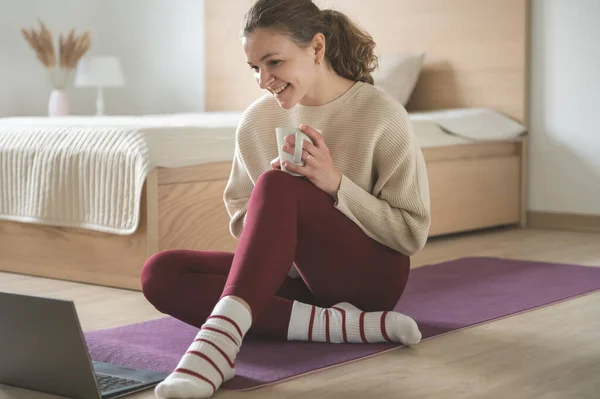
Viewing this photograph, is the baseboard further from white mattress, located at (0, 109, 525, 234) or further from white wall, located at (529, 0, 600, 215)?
white mattress, located at (0, 109, 525, 234)

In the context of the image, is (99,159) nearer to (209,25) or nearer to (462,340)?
(462,340)

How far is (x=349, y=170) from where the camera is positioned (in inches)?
80.5

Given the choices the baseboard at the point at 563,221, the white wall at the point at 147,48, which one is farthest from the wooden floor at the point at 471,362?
the white wall at the point at 147,48

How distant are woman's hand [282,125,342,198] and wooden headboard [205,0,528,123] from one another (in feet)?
8.53

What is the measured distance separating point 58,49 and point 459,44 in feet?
7.10

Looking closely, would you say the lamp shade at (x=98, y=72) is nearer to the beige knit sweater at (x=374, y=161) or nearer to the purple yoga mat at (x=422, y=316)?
the purple yoga mat at (x=422, y=316)

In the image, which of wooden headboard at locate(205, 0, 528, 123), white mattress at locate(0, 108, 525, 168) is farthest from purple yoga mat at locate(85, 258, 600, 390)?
wooden headboard at locate(205, 0, 528, 123)

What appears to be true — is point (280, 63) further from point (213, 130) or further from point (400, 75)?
point (400, 75)

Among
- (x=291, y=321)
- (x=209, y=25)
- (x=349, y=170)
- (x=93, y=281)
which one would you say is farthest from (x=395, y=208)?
(x=209, y=25)

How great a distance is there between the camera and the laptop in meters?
1.63

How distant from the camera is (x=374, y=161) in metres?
2.06

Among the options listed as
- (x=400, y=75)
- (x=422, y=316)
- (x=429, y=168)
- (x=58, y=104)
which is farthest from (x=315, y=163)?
(x=58, y=104)

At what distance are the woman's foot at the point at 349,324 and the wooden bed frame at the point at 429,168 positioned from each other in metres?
0.94

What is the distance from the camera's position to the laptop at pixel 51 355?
1626mm
